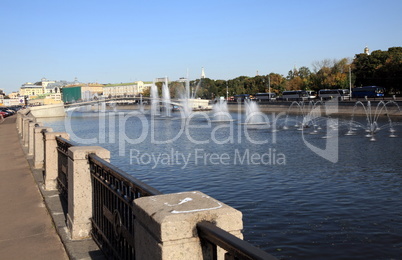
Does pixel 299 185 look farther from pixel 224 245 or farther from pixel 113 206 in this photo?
pixel 224 245

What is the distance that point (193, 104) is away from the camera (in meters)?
97.1

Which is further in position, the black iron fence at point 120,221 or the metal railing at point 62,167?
the metal railing at point 62,167

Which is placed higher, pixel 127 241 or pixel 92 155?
pixel 92 155

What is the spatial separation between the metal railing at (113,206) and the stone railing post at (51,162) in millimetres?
3715

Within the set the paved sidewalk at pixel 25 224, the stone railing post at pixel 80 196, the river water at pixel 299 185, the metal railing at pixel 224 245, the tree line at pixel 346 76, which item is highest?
the tree line at pixel 346 76

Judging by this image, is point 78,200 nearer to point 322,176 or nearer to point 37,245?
point 37,245

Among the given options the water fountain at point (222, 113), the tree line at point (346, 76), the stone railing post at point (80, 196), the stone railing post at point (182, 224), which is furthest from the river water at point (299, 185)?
the tree line at point (346, 76)

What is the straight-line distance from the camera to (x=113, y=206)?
499 cm

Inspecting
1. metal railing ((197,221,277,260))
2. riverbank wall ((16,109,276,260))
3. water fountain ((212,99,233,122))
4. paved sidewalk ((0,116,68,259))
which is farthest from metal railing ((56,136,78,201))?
water fountain ((212,99,233,122))

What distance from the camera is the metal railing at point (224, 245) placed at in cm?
216

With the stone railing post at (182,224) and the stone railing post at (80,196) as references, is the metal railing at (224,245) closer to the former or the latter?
the stone railing post at (182,224)

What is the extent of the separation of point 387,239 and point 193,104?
3465 inches

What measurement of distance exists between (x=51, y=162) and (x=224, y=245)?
800 cm

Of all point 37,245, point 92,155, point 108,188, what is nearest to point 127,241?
point 108,188
